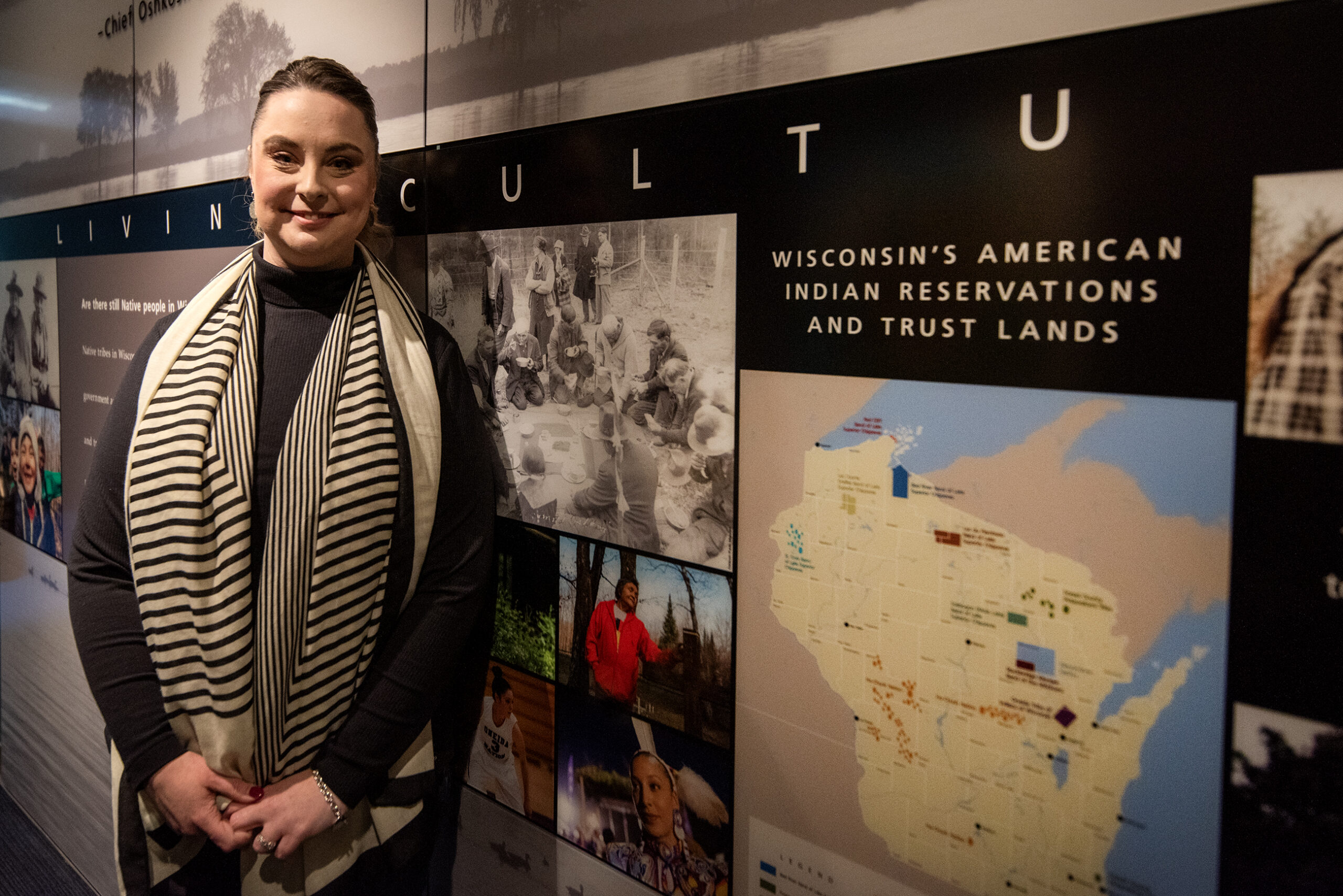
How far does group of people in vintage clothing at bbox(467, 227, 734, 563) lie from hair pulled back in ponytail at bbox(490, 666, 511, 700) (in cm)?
32

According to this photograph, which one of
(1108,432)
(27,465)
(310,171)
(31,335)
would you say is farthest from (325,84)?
(27,465)

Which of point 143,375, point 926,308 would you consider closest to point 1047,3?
point 926,308

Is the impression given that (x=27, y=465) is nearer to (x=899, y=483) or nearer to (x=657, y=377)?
(x=657, y=377)

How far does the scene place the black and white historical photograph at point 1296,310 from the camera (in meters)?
0.76

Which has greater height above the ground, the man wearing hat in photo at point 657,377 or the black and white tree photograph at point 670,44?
the black and white tree photograph at point 670,44

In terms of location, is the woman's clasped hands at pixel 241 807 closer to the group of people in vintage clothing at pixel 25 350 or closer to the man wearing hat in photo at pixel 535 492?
the man wearing hat in photo at pixel 535 492

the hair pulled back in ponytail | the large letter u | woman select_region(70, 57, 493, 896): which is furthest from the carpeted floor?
the large letter u

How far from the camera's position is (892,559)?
105 centimetres

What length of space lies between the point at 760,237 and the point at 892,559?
1.53ft

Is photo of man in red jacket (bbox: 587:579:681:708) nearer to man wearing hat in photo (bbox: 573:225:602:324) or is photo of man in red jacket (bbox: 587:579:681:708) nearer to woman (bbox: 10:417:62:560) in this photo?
man wearing hat in photo (bbox: 573:225:602:324)

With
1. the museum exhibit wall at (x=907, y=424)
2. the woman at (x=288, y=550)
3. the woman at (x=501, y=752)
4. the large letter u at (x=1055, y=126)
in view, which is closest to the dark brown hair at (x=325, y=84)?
the woman at (x=288, y=550)

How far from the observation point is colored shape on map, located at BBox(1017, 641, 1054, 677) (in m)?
0.94

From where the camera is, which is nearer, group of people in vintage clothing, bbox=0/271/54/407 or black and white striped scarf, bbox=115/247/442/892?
black and white striped scarf, bbox=115/247/442/892

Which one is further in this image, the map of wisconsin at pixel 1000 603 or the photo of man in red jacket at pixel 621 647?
the photo of man in red jacket at pixel 621 647
